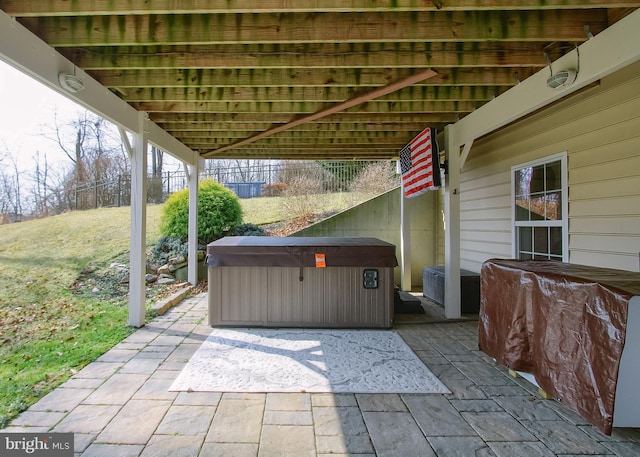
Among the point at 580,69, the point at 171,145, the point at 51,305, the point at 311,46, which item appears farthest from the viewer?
the point at 171,145

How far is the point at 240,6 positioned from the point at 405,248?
17.5 ft

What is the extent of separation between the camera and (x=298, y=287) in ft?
13.7

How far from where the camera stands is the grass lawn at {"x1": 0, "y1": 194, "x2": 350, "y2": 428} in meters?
2.86

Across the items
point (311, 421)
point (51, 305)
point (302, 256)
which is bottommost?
point (311, 421)

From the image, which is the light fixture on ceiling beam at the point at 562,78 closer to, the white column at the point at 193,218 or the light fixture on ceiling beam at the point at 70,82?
the light fixture on ceiling beam at the point at 70,82

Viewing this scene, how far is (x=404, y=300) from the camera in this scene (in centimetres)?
511

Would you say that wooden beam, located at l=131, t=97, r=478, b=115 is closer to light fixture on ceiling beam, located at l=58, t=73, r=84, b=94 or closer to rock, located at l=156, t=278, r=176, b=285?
light fixture on ceiling beam, located at l=58, t=73, r=84, b=94

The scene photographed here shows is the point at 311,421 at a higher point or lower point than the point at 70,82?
lower

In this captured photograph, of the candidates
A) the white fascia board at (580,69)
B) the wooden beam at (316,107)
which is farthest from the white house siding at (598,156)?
the wooden beam at (316,107)

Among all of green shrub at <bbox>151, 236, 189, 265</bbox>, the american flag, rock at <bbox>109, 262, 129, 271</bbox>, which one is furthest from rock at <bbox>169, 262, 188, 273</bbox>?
the american flag

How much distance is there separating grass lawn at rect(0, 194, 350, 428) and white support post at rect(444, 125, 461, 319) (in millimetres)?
4066

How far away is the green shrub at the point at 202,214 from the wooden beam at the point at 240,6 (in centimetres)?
507

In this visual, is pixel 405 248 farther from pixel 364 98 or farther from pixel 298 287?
pixel 364 98

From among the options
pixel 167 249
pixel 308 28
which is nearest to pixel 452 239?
pixel 308 28
